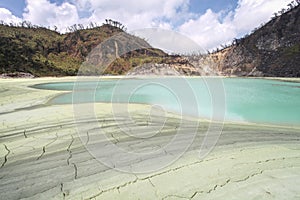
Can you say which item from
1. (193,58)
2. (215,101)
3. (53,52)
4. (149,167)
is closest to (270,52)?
(193,58)

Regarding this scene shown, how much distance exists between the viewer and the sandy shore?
232 cm

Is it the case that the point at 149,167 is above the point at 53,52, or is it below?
below

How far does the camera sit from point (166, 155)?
3344mm

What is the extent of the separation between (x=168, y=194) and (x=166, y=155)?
1.07 m

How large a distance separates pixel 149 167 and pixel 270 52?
46.4 meters

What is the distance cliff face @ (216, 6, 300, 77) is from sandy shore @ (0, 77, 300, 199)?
3561cm

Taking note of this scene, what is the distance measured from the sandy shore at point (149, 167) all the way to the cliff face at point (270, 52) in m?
35.6

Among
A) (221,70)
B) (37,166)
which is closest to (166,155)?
(37,166)

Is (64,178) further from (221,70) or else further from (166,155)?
(221,70)

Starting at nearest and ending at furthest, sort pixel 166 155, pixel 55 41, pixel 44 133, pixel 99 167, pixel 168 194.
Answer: pixel 168 194 < pixel 99 167 < pixel 166 155 < pixel 44 133 < pixel 55 41

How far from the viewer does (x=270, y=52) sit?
41969 millimetres

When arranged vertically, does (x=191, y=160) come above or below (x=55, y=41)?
below

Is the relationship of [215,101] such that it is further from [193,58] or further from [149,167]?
[193,58]

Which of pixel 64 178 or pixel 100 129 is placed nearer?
pixel 64 178
